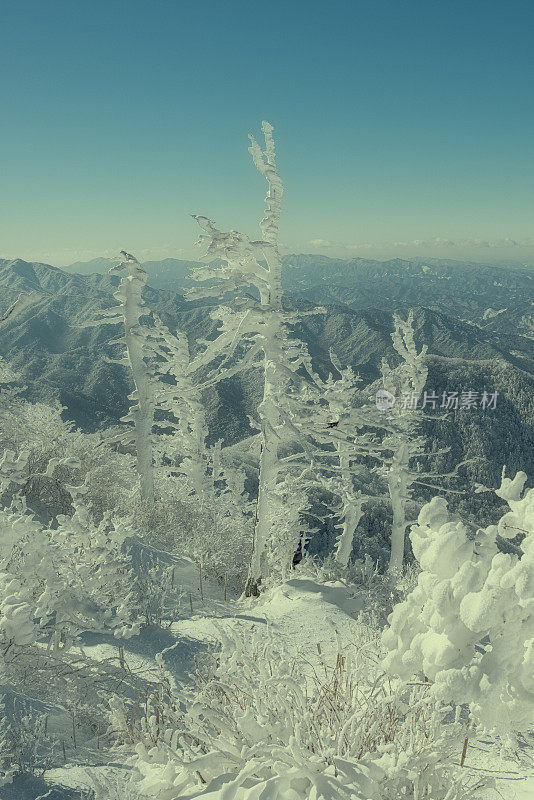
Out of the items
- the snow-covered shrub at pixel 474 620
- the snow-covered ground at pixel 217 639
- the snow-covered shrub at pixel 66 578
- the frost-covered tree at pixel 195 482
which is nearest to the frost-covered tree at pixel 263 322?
the frost-covered tree at pixel 195 482

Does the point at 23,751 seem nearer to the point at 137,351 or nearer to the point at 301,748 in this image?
the point at 301,748

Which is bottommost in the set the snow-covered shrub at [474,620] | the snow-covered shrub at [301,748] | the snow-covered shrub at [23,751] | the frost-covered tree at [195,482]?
the frost-covered tree at [195,482]

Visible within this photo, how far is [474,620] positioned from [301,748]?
1075mm

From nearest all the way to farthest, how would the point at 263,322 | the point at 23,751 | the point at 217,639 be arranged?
the point at 23,751, the point at 217,639, the point at 263,322

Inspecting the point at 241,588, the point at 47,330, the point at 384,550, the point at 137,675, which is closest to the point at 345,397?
the point at 241,588

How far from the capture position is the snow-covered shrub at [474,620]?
2.27 m

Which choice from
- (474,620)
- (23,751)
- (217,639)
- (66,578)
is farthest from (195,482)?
(474,620)

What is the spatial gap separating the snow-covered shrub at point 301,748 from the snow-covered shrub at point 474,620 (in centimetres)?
28

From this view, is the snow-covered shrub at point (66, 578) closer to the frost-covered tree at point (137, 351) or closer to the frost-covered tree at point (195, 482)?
the frost-covered tree at point (195, 482)

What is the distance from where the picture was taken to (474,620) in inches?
90.8

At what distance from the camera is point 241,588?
8.69 m

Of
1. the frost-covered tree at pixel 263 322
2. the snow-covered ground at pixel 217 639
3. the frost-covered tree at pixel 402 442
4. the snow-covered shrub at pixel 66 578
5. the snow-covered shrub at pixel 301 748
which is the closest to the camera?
the snow-covered shrub at pixel 301 748

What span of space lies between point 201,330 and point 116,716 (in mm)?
181587

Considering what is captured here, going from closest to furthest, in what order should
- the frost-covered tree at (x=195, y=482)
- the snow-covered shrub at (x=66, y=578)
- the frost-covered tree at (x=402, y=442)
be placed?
1. the snow-covered shrub at (x=66, y=578)
2. the frost-covered tree at (x=195, y=482)
3. the frost-covered tree at (x=402, y=442)
